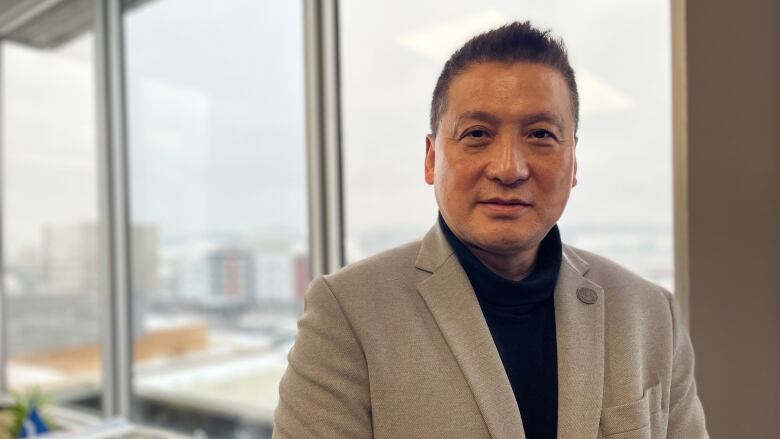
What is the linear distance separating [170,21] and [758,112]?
226 centimetres

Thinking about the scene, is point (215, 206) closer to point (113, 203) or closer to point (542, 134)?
point (113, 203)

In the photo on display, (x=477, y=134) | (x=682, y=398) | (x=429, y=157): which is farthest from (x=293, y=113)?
(x=682, y=398)

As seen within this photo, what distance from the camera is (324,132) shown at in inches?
A: 84.2

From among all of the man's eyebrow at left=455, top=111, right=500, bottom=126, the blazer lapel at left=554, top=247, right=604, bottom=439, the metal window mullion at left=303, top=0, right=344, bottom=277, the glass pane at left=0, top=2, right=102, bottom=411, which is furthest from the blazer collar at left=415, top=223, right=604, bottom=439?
the glass pane at left=0, top=2, right=102, bottom=411

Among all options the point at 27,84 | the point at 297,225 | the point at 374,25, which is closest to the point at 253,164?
the point at 297,225

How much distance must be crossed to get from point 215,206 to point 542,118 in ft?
5.98

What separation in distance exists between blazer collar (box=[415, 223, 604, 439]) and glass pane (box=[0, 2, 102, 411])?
8.33 feet

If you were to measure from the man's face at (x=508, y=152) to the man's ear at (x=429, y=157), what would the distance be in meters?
0.08

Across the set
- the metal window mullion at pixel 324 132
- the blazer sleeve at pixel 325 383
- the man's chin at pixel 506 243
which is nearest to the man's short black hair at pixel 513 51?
the man's chin at pixel 506 243

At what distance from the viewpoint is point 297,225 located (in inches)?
88.0

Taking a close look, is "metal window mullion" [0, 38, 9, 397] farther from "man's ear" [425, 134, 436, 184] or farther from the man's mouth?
the man's mouth

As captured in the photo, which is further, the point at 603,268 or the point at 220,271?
the point at 220,271

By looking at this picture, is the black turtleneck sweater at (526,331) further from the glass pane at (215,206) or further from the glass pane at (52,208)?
the glass pane at (52,208)

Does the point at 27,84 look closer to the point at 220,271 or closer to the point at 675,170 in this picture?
the point at 220,271
